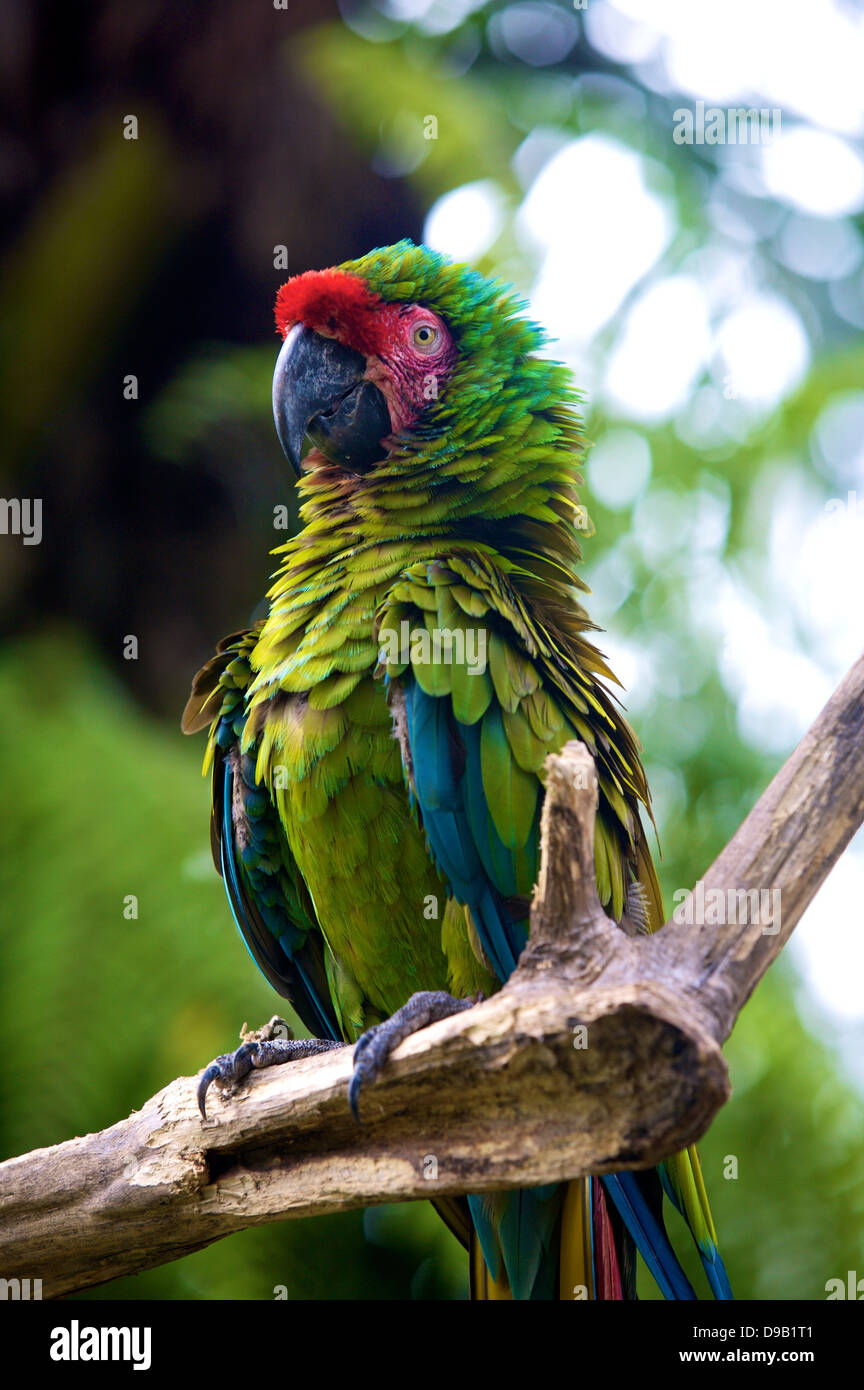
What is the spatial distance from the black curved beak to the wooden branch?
0.71 metres

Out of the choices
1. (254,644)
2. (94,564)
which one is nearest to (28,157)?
(94,564)

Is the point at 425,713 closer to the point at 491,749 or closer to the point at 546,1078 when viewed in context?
the point at 491,749

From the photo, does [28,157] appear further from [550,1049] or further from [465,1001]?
[550,1049]

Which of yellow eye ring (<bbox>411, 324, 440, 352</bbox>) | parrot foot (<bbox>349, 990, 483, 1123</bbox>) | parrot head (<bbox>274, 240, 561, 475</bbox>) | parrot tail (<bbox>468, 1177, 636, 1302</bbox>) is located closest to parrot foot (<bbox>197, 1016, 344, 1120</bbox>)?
parrot foot (<bbox>349, 990, 483, 1123</bbox>)

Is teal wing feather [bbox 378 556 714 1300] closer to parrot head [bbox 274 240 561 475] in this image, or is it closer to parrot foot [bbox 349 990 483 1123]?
parrot foot [bbox 349 990 483 1123]

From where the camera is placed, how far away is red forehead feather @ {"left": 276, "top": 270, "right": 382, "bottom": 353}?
4.69ft

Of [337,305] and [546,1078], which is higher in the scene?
[337,305]

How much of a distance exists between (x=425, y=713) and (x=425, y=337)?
1.86 feet

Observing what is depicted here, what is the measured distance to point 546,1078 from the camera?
0.88 meters

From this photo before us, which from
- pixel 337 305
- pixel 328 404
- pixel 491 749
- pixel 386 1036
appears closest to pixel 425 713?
pixel 491 749

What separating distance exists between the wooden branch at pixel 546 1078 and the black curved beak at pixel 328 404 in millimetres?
709

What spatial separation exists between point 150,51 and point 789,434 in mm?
1628

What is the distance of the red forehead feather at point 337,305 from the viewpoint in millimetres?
1431

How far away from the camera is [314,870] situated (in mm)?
1338
